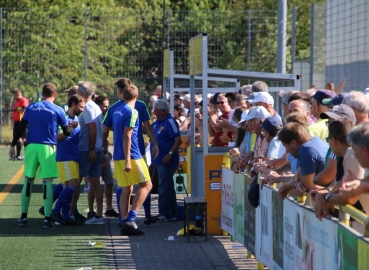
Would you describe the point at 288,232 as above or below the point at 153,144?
below

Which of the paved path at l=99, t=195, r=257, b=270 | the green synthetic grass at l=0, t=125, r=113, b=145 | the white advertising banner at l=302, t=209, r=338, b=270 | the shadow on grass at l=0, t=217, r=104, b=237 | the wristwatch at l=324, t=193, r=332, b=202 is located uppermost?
the wristwatch at l=324, t=193, r=332, b=202

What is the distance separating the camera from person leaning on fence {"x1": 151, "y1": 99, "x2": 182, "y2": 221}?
13.1 m

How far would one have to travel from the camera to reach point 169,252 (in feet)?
33.6

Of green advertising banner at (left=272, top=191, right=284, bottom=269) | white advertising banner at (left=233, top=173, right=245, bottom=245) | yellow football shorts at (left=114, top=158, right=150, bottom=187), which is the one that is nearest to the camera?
green advertising banner at (left=272, top=191, right=284, bottom=269)

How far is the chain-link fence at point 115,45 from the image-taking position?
30.7 metres

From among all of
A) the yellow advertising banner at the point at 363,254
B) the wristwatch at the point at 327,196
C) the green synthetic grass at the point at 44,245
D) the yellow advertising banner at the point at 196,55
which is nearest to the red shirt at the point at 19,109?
the green synthetic grass at the point at 44,245

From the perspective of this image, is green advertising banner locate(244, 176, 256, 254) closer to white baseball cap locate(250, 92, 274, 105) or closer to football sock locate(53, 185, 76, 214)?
white baseball cap locate(250, 92, 274, 105)

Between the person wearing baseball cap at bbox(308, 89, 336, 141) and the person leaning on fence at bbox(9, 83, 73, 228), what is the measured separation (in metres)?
Answer: 4.48

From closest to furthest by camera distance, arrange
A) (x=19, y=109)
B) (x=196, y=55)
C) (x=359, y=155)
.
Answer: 1. (x=359, y=155)
2. (x=196, y=55)
3. (x=19, y=109)

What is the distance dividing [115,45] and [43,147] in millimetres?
19619

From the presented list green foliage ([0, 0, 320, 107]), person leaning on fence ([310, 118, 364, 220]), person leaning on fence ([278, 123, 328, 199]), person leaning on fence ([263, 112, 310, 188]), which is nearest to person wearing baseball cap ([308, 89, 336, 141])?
person leaning on fence ([263, 112, 310, 188])

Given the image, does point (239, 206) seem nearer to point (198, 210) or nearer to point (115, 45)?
point (198, 210)

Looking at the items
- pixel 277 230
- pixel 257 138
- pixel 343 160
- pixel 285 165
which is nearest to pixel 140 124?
pixel 257 138

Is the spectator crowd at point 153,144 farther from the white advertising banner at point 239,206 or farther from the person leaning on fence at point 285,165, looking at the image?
the white advertising banner at point 239,206
